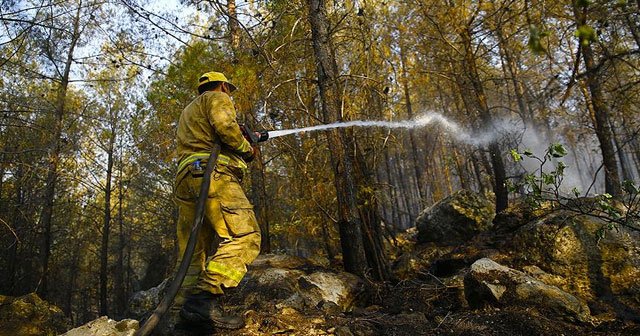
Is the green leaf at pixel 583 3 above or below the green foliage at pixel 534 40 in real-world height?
above

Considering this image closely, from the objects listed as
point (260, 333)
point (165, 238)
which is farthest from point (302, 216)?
point (165, 238)

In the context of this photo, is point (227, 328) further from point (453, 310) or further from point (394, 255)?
point (394, 255)

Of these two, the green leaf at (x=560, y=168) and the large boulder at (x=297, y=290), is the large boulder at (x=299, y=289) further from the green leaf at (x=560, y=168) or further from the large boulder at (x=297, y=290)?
the green leaf at (x=560, y=168)

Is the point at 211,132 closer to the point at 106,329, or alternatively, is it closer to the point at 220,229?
the point at 220,229

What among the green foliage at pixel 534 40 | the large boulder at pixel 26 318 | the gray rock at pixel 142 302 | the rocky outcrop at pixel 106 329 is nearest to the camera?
the green foliage at pixel 534 40

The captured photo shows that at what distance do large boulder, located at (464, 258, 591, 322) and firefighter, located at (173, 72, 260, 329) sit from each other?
2304mm

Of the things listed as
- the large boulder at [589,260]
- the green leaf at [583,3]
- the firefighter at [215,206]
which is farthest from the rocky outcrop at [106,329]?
the large boulder at [589,260]

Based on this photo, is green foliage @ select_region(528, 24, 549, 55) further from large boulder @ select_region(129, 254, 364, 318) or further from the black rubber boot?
large boulder @ select_region(129, 254, 364, 318)

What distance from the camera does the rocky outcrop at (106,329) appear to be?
3262mm

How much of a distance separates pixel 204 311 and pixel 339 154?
3.10 meters

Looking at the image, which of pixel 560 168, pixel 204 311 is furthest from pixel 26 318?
pixel 560 168

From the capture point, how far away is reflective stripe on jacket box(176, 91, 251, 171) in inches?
133

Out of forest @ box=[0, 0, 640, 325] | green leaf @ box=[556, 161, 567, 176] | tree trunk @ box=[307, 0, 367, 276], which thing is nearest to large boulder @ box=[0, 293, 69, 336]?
forest @ box=[0, 0, 640, 325]

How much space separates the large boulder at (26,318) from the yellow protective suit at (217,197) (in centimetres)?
482
